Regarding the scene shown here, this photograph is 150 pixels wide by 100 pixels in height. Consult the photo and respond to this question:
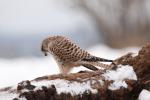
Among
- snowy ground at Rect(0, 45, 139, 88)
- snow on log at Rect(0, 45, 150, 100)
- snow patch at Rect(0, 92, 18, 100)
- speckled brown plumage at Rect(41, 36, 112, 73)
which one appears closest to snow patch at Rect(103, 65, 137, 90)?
snow on log at Rect(0, 45, 150, 100)

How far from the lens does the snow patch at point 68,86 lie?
2265mm

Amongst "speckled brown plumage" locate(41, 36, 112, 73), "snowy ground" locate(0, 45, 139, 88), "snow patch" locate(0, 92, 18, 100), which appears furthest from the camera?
"snowy ground" locate(0, 45, 139, 88)

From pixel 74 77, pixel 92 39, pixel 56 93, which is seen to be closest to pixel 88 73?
pixel 74 77

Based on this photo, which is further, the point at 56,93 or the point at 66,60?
the point at 66,60

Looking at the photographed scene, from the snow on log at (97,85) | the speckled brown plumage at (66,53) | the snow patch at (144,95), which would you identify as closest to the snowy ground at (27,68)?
the speckled brown plumage at (66,53)

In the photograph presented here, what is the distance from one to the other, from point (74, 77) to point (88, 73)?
8cm

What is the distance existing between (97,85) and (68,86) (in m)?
0.11

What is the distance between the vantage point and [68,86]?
2299 millimetres

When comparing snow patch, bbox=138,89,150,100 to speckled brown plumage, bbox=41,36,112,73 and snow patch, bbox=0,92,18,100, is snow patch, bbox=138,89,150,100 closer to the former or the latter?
snow patch, bbox=0,92,18,100

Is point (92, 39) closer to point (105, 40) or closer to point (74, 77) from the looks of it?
point (105, 40)

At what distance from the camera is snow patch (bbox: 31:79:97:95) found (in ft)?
7.43

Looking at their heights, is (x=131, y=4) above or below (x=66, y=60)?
above

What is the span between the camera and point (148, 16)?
7758 millimetres

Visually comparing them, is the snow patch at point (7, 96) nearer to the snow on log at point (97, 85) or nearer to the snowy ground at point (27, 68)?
the snow on log at point (97, 85)
